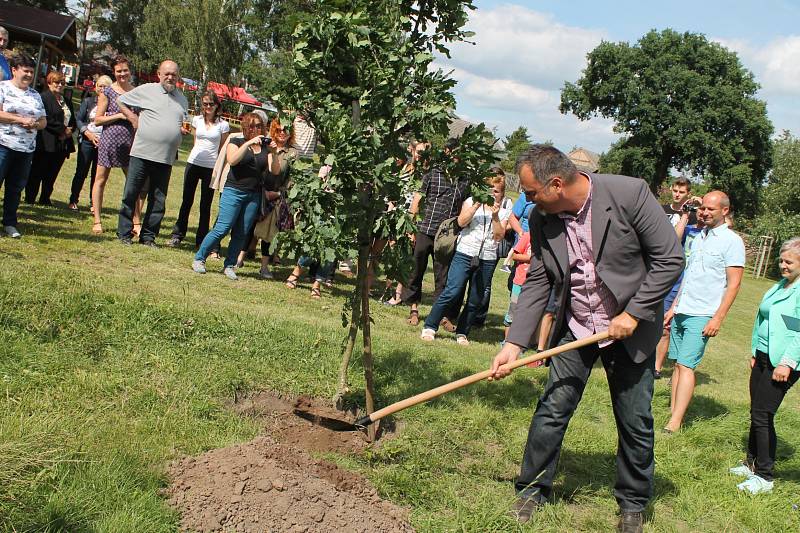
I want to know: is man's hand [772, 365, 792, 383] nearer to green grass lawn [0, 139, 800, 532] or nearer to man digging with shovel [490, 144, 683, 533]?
green grass lawn [0, 139, 800, 532]

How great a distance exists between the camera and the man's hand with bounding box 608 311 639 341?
382 cm

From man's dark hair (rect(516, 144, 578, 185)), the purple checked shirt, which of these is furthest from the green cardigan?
man's dark hair (rect(516, 144, 578, 185))

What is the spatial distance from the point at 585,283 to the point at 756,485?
2566mm

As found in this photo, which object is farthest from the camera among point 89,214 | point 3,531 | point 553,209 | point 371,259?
point 89,214

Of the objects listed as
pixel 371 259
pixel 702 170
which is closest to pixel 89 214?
pixel 371 259

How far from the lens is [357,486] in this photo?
158 inches

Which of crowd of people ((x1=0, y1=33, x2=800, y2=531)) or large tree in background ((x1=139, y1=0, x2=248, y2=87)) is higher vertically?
large tree in background ((x1=139, y1=0, x2=248, y2=87))

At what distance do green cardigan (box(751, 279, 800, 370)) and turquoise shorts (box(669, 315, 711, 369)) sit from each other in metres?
0.96

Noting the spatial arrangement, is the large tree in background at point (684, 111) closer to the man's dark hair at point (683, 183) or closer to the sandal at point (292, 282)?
the man's dark hair at point (683, 183)

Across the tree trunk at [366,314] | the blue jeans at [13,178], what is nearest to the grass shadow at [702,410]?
the tree trunk at [366,314]

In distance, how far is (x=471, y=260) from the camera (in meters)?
7.94

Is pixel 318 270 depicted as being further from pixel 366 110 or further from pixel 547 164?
pixel 547 164

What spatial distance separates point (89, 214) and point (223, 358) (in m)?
6.05

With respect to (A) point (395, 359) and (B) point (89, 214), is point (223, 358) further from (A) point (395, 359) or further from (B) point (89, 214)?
(B) point (89, 214)
